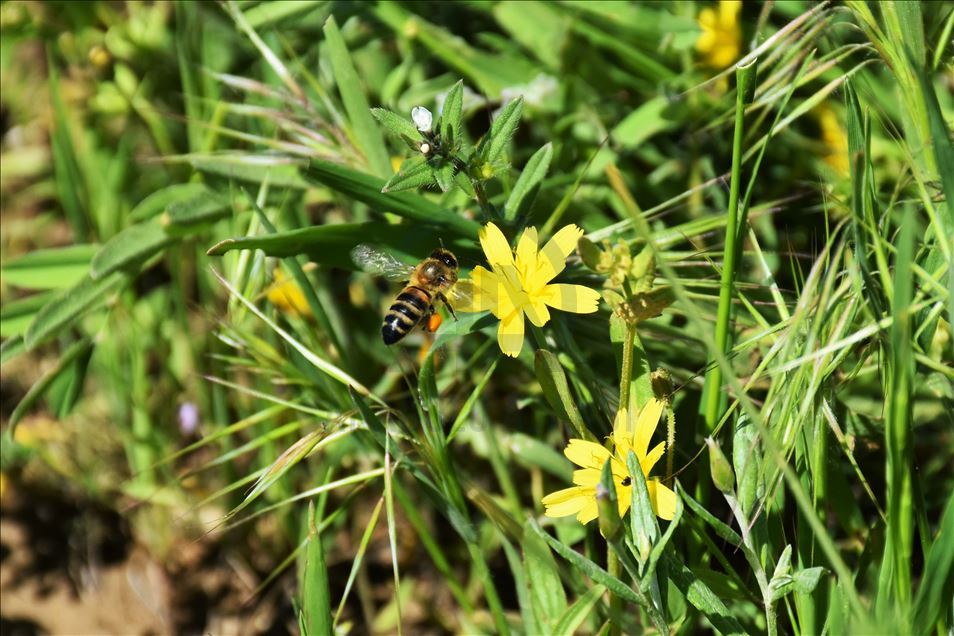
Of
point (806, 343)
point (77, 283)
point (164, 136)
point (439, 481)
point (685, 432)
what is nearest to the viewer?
point (806, 343)

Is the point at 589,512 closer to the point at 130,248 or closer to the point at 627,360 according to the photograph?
the point at 627,360

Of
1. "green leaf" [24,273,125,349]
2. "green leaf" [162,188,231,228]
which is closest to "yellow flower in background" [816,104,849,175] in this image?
"green leaf" [162,188,231,228]

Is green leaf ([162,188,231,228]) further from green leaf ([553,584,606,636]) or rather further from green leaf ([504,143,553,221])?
green leaf ([553,584,606,636])

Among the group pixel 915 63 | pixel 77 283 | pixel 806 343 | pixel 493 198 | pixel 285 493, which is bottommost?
pixel 285 493

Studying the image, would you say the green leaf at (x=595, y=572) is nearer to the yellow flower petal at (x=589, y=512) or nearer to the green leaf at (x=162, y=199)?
the yellow flower petal at (x=589, y=512)

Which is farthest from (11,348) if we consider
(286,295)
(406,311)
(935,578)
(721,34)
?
(935,578)

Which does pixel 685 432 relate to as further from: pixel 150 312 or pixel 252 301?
pixel 150 312

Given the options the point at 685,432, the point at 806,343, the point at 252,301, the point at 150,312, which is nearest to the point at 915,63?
the point at 806,343
